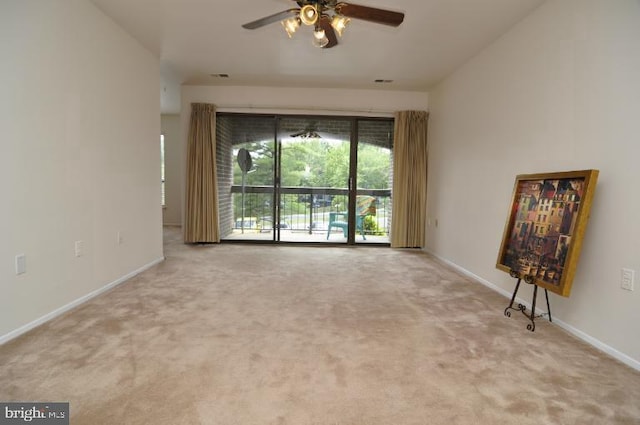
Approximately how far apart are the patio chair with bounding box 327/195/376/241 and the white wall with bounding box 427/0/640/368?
6.04ft

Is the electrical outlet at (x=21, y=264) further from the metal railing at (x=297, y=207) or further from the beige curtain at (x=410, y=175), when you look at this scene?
the beige curtain at (x=410, y=175)

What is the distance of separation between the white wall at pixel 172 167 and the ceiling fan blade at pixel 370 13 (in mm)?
6207

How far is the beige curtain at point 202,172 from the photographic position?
5.51m

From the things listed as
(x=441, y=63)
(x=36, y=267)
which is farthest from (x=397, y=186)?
(x=36, y=267)

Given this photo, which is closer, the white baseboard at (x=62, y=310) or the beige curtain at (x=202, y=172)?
the white baseboard at (x=62, y=310)

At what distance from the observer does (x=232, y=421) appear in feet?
4.81

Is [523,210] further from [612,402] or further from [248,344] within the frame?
[248,344]

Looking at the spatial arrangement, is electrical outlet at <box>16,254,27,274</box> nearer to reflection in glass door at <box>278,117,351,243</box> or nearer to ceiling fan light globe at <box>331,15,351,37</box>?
ceiling fan light globe at <box>331,15,351,37</box>

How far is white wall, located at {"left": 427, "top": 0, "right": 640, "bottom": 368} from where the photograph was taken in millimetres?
2086

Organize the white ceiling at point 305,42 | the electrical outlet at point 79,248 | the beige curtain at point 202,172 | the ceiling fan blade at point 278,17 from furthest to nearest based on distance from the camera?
the beige curtain at point 202,172 → the white ceiling at point 305,42 → the electrical outlet at point 79,248 → the ceiling fan blade at point 278,17

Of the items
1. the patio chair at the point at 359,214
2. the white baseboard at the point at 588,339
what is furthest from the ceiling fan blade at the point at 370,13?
the patio chair at the point at 359,214

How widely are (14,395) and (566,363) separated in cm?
287

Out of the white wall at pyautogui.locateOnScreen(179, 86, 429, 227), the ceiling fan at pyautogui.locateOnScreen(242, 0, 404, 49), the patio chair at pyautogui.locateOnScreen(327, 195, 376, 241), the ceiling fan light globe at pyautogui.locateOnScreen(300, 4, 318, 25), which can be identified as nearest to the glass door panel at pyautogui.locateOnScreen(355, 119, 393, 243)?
the patio chair at pyautogui.locateOnScreen(327, 195, 376, 241)

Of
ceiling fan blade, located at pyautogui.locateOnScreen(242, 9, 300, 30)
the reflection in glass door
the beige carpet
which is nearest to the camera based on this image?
the beige carpet
